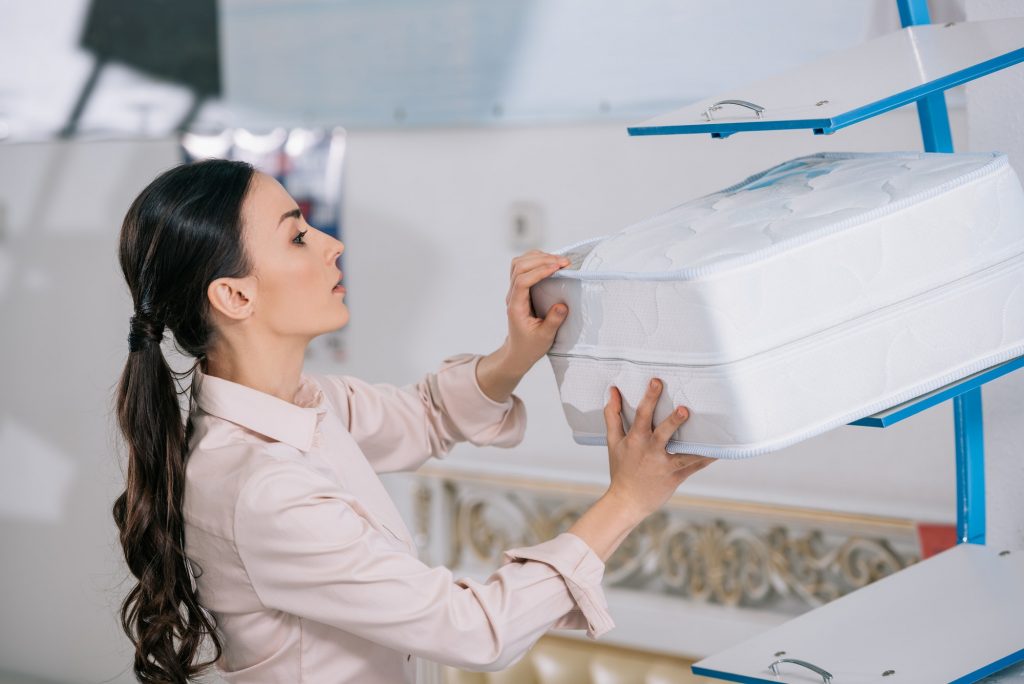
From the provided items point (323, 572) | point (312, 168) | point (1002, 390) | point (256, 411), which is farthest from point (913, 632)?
point (312, 168)

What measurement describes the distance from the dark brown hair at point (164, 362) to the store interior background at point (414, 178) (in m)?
0.23

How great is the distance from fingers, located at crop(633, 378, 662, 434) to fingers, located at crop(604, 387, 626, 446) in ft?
0.08

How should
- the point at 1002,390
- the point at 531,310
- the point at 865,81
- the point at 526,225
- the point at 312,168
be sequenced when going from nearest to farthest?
1. the point at 865,81
2. the point at 531,310
3. the point at 1002,390
4. the point at 526,225
5. the point at 312,168

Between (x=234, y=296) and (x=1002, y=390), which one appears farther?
(x=1002, y=390)

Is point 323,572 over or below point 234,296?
below

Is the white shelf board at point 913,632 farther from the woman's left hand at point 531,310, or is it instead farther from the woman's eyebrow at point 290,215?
the woman's eyebrow at point 290,215

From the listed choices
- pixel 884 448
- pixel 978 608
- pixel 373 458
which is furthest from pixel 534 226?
pixel 978 608

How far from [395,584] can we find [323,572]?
0.07m

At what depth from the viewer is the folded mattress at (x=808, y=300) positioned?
1.01m

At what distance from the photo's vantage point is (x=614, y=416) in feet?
3.75

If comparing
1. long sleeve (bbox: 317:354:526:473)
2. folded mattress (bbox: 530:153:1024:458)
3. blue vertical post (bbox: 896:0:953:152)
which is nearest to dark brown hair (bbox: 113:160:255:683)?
long sleeve (bbox: 317:354:526:473)

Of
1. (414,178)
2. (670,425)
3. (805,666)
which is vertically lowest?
(805,666)

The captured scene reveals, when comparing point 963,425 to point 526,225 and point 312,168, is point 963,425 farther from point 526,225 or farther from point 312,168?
point 312,168

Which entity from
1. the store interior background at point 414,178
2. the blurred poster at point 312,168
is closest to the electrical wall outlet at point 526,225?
the store interior background at point 414,178
